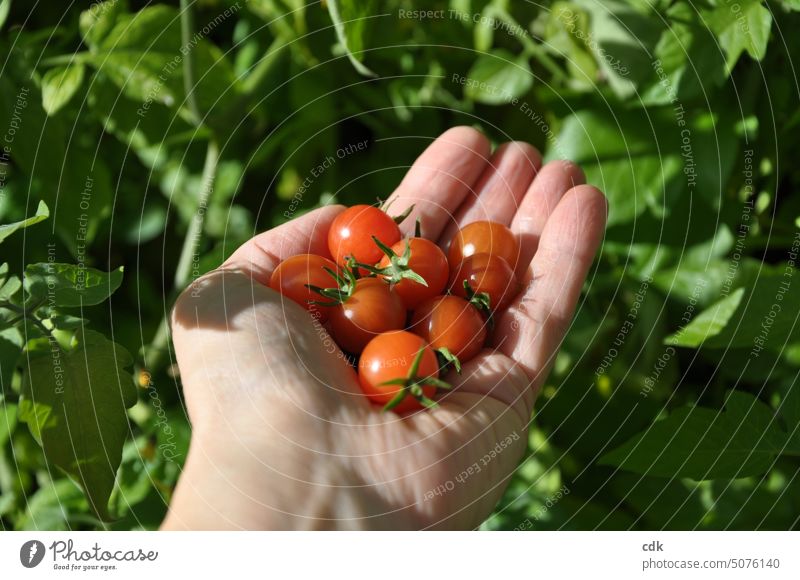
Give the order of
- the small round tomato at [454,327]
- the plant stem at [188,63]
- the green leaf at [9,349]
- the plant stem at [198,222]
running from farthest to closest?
the plant stem at [198,222]
the plant stem at [188,63]
the small round tomato at [454,327]
the green leaf at [9,349]

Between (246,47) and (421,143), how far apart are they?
381 mm

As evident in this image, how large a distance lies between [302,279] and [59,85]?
519 mm

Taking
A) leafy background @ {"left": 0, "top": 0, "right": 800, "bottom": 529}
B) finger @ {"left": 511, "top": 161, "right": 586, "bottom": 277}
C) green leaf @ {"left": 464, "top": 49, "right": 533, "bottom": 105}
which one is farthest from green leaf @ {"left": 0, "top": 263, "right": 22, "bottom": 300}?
green leaf @ {"left": 464, "top": 49, "right": 533, "bottom": 105}

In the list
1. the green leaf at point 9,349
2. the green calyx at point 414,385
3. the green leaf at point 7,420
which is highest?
the green leaf at point 9,349

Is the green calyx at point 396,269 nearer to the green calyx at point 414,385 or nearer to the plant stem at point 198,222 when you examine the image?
the green calyx at point 414,385

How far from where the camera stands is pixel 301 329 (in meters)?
1.08

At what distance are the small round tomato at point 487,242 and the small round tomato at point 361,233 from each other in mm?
119

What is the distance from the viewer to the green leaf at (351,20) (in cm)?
108

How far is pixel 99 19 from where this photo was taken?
4.36 ft

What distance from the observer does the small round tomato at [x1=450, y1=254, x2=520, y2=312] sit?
3.85ft

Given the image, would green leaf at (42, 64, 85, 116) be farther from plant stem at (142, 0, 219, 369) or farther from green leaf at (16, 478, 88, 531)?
green leaf at (16, 478, 88, 531)

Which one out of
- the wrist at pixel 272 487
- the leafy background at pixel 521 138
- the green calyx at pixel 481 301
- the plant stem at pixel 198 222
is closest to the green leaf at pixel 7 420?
the leafy background at pixel 521 138

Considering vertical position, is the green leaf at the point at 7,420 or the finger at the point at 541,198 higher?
the finger at the point at 541,198
